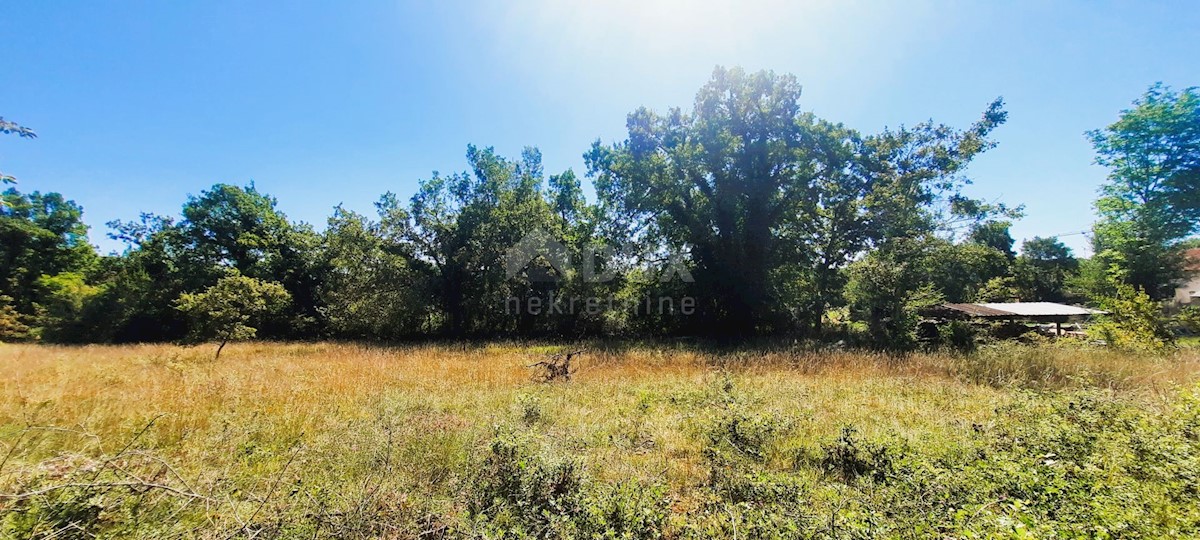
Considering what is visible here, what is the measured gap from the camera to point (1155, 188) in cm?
1692

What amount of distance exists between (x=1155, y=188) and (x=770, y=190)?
17928 mm

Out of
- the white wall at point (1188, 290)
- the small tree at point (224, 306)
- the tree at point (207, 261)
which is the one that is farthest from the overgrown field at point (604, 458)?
the white wall at point (1188, 290)

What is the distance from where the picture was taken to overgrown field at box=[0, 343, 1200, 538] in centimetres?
238

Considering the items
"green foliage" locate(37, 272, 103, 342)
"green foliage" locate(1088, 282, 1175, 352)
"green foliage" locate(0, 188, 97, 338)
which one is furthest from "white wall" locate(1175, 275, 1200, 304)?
"green foliage" locate(0, 188, 97, 338)

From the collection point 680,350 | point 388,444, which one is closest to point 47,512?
point 388,444

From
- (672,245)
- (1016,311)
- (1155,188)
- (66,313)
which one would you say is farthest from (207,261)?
(1155,188)

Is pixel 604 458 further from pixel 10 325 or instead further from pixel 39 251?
pixel 39 251

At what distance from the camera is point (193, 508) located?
256 centimetres

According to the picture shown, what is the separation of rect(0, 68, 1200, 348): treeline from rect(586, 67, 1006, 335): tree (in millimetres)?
76

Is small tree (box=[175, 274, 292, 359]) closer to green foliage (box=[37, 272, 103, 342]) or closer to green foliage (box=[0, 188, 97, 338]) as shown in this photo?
green foliage (box=[37, 272, 103, 342])

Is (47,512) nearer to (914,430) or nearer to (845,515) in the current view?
(845,515)

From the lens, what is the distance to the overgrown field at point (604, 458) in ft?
7.80

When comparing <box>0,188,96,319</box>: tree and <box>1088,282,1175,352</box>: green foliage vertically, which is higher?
<box>0,188,96,319</box>: tree

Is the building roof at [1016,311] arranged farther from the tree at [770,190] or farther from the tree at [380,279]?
the tree at [380,279]
